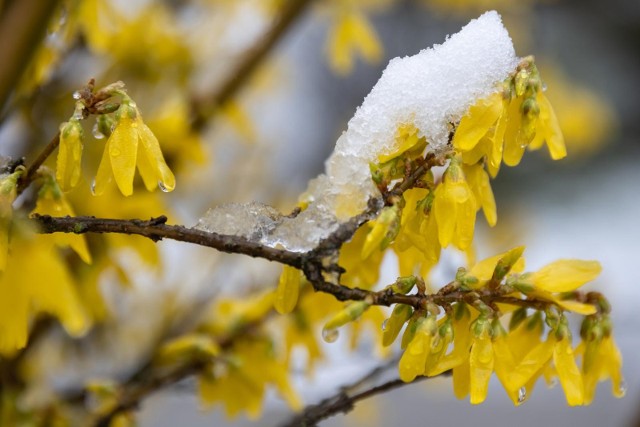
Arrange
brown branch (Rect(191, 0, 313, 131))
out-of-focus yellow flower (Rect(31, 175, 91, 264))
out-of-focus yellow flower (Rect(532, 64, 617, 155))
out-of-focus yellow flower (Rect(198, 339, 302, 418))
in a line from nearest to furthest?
out-of-focus yellow flower (Rect(31, 175, 91, 264))
out-of-focus yellow flower (Rect(198, 339, 302, 418))
brown branch (Rect(191, 0, 313, 131))
out-of-focus yellow flower (Rect(532, 64, 617, 155))

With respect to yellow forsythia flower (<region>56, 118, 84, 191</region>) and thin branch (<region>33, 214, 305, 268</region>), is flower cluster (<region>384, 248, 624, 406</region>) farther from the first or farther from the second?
yellow forsythia flower (<region>56, 118, 84, 191</region>)

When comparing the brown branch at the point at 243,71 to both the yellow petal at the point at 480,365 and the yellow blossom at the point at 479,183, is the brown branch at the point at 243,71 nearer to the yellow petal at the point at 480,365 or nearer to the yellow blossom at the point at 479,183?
the yellow blossom at the point at 479,183

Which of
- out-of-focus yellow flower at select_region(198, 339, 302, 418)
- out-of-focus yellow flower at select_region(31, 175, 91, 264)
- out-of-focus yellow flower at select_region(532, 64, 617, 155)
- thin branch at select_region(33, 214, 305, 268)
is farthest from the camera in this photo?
out-of-focus yellow flower at select_region(532, 64, 617, 155)

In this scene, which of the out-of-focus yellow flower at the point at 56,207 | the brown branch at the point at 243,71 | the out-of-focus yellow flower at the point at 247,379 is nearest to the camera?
the out-of-focus yellow flower at the point at 56,207

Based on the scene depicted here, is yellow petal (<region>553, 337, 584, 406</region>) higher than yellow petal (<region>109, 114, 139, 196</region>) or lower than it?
lower

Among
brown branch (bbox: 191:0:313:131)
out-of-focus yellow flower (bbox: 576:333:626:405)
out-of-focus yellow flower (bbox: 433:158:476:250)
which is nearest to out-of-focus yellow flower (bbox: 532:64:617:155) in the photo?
brown branch (bbox: 191:0:313:131)

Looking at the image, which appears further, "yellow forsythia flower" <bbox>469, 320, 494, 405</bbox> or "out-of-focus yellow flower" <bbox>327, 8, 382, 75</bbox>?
"out-of-focus yellow flower" <bbox>327, 8, 382, 75</bbox>

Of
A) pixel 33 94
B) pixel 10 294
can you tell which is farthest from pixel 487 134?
pixel 33 94

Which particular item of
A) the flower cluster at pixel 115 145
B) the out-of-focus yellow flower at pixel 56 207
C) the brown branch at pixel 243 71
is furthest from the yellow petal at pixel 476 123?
the brown branch at pixel 243 71
